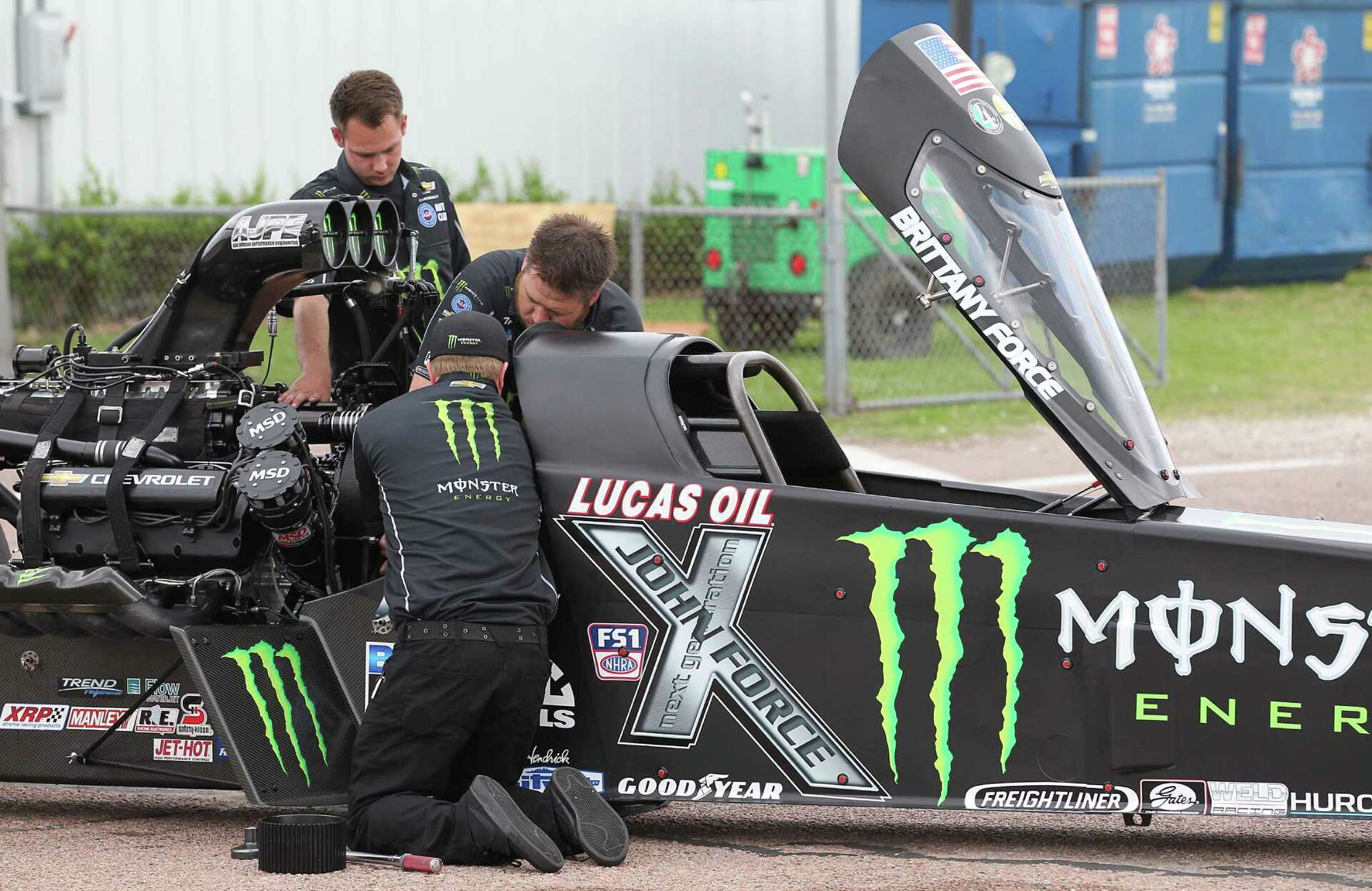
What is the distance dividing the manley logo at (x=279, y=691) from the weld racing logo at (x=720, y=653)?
98 cm

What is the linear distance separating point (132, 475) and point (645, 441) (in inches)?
59.7

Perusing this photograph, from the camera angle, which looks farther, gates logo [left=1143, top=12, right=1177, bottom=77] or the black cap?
gates logo [left=1143, top=12, right=1177, bottom=77]

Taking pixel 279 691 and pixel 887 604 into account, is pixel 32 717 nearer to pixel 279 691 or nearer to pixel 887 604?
pixel 279 691

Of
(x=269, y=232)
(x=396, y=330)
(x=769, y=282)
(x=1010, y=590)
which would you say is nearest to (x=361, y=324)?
(x=396, y=330)

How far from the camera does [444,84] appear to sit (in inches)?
765

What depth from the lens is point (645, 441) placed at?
4855 millimetres

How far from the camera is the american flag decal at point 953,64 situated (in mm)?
4910

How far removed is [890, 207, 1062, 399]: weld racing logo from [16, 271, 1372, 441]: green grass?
7.21 m

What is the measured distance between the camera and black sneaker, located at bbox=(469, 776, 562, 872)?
4.52 m

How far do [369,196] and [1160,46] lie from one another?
15354 mm

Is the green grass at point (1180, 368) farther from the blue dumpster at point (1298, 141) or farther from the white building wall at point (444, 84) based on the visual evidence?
the white building wall at point (444, 84)

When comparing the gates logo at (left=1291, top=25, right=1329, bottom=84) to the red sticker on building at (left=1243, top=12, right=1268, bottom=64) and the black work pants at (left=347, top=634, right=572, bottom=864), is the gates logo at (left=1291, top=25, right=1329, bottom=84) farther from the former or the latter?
the black work pants at (left=347, top=634, right=572, bottom=864)

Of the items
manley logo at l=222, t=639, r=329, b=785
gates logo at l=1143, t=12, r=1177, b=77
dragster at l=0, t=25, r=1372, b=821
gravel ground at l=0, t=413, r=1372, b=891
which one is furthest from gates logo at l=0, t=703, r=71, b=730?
gates logo at l=1143, t=12, r=1177, b=77

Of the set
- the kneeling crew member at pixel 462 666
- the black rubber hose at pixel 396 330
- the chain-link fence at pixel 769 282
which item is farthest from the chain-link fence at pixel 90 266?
the kneeling crew member at pixel 462 666
